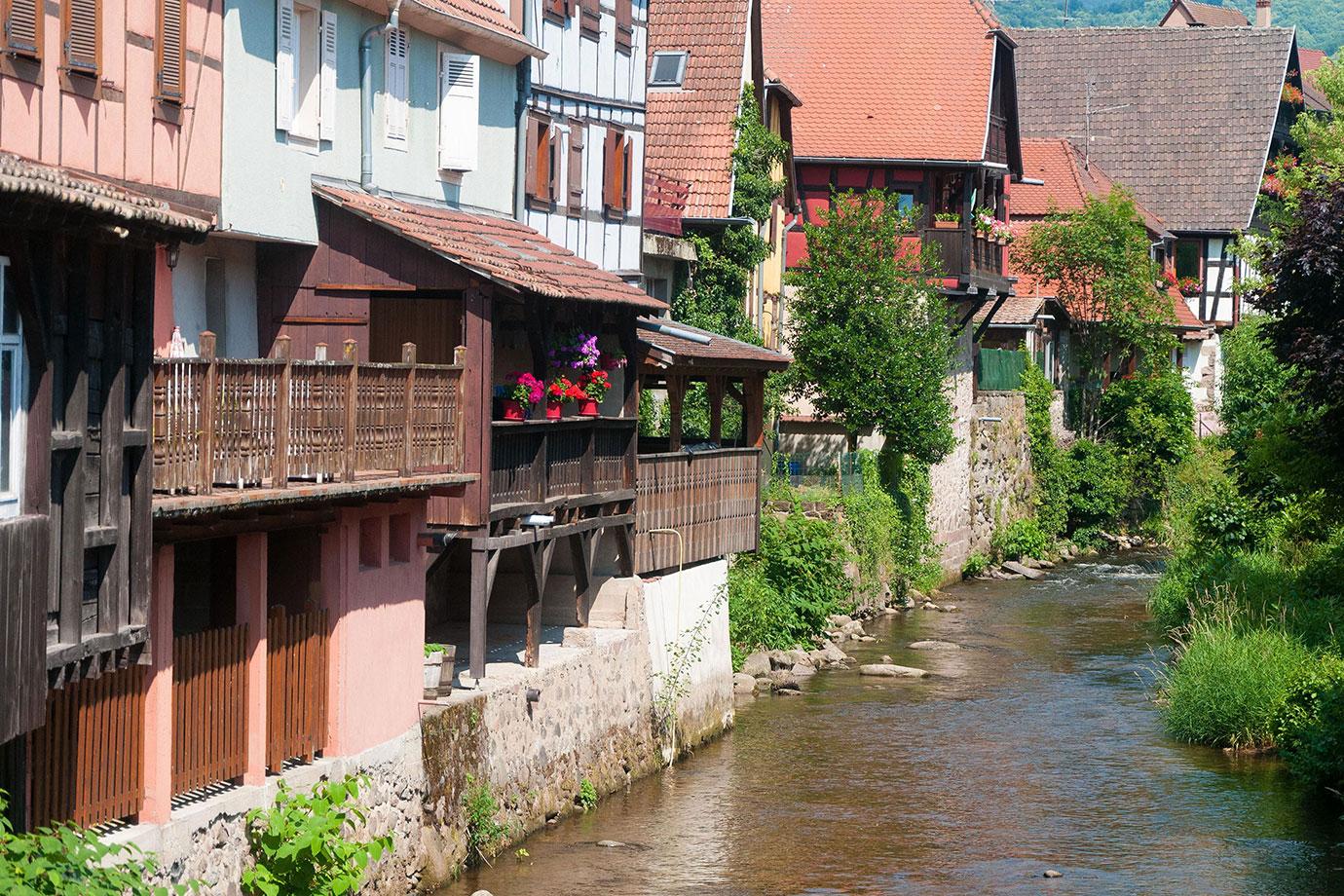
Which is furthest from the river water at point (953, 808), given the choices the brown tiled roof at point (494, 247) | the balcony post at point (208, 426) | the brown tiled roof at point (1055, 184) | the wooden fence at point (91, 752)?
the brown tiled roof at point (1055, 184)

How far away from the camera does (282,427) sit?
1593cm

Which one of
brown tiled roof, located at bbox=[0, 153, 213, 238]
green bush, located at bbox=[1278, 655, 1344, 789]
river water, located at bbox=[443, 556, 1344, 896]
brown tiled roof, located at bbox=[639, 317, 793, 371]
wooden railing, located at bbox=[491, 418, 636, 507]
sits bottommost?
river water, located at bbox=[443, 556, 1344, 896]

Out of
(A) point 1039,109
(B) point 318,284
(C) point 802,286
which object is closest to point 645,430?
(C) point 802,286

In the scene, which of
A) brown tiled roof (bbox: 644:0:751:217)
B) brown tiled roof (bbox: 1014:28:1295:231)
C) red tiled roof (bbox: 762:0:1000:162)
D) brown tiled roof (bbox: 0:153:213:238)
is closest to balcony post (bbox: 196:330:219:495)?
brown tiled roof (bbox: 0:153:213:238)

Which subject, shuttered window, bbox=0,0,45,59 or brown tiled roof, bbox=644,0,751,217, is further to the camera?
brown tiled roof, bbox=644,0,751,217

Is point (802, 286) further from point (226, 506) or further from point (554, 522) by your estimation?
point (226, 506)

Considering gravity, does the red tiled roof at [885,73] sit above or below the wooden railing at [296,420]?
above

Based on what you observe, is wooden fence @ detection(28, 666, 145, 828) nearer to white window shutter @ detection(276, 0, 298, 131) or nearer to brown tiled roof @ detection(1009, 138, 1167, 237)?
white window shutter @ detection(276, 0, 298, 131)

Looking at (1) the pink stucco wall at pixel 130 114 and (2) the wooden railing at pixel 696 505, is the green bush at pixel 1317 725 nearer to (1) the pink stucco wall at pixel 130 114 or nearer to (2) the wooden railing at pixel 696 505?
(2) the wooden railing at pixel 696 505

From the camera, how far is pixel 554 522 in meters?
22.8

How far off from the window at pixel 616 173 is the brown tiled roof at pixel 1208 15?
61482mm

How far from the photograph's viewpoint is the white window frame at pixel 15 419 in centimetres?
1166

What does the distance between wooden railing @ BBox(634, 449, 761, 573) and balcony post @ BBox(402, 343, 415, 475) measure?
686cm

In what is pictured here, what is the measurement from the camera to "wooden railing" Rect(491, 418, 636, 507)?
2127 centimetres
